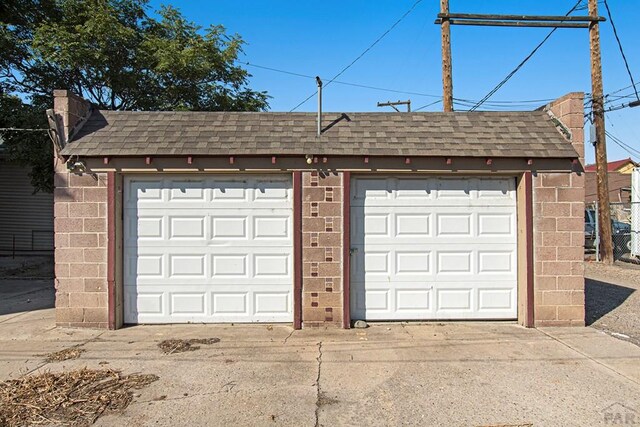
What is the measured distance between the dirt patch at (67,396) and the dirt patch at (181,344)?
0.84 m

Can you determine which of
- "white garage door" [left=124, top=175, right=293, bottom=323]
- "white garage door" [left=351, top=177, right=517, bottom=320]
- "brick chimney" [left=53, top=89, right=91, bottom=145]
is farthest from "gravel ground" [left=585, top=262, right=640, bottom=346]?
"brick chimney" [left=53, top=89, right=91, bottom=145]

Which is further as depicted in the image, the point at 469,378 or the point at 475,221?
the point at 475,221

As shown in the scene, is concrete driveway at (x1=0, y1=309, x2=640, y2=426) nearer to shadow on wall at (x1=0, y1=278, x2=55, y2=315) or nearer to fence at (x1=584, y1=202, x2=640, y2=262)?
shadow on wall at (x1=0, y1=278, x2=55, y2=315)

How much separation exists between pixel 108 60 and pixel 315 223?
862 cm

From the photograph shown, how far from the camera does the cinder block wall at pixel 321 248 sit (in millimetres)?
6703

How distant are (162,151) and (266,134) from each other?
1.61 m

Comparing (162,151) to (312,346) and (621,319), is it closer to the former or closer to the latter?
(312,346)

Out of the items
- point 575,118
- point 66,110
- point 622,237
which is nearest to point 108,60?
point 66,110

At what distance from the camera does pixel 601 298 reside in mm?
8844

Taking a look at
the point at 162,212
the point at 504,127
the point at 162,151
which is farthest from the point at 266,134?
the point at 504,127

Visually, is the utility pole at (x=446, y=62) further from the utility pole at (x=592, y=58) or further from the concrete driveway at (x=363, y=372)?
the concrete driveway at (x=363, y=372)

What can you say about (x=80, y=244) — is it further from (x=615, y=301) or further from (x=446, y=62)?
(x=446, y=62)

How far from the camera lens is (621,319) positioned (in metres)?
7.27

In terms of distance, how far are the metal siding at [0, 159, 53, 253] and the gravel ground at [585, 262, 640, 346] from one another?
18043 mm
